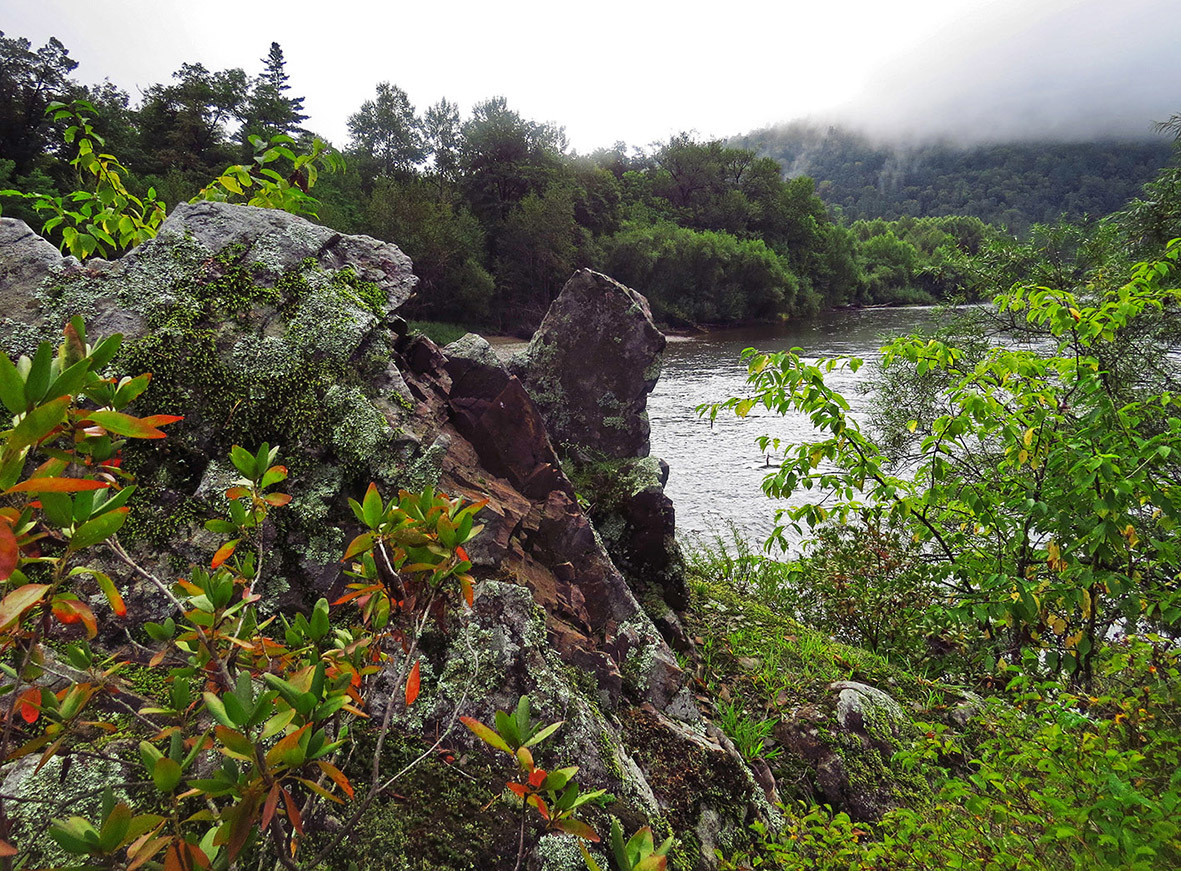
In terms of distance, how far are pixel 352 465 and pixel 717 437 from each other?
13.8 m

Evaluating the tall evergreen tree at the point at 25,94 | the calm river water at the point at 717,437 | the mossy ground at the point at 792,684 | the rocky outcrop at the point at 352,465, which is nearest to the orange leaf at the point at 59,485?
the rocky outcrop at the point at 352,465

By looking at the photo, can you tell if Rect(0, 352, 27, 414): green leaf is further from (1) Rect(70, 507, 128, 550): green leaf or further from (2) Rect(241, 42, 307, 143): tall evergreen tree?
(2) Rect(241, 42, 307, 143): tall evergreen tree

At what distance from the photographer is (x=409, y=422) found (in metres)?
2.85

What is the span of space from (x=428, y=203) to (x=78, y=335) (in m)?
36.9

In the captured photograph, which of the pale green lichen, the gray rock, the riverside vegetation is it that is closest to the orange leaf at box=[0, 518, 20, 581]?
the riverside vegetation

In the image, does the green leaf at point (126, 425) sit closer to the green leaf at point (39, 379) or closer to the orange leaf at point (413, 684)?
the green leaf at point (39, 379)

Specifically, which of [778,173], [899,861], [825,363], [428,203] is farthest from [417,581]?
[778,173]

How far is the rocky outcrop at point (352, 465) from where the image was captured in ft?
7.07

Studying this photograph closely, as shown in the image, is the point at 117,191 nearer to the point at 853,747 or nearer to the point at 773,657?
the point at 773,657

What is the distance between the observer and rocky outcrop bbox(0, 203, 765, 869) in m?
2.15

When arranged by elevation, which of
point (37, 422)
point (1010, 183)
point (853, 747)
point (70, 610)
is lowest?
point (853, 747)

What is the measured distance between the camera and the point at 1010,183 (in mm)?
153625

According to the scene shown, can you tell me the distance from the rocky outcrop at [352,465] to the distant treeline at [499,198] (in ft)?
41.8

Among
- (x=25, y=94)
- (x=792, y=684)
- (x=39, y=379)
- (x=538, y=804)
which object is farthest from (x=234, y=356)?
(x=25, y=94)
